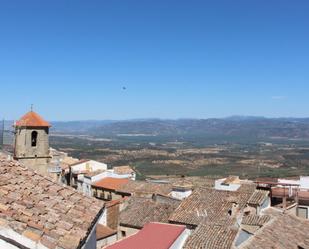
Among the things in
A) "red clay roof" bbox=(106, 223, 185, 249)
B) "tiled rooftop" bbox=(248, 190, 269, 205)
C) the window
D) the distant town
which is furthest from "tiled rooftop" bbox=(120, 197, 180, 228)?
the window

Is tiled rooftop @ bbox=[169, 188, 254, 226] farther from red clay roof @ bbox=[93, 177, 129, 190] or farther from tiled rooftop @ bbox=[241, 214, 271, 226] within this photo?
red clay roof @ bbox=[93, 177, 129, 190]

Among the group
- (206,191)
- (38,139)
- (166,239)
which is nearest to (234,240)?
(166,239)

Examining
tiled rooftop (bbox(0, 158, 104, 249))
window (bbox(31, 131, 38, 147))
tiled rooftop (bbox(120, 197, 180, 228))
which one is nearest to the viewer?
tiled rooftop (bbox(0, 158, 104, 249))

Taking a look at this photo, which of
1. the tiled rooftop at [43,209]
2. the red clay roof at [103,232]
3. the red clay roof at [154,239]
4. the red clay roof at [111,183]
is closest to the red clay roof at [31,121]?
the red clay roof at [103,232]

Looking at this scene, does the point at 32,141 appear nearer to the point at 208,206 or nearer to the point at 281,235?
the point at 208,206

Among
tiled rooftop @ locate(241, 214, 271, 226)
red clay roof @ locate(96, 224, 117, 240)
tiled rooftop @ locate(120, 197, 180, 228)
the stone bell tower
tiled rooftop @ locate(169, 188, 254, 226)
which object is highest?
the stone bell tower

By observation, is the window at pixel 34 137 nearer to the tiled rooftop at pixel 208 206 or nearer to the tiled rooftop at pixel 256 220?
the tiled rooftop at pixel 208 206

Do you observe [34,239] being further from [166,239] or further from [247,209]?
[247,209]
